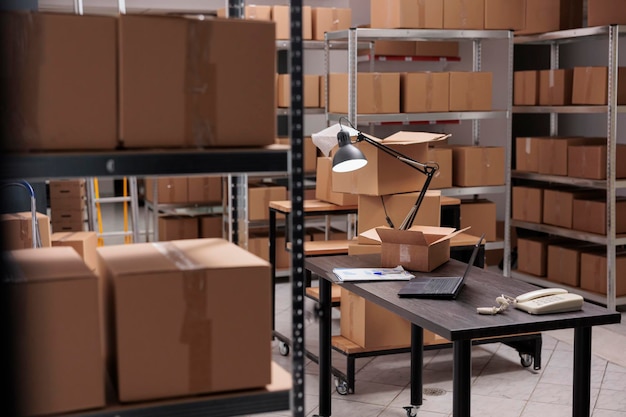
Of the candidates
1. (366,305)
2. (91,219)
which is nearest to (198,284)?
(366,305)

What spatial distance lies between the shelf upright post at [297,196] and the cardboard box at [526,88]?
514 cm

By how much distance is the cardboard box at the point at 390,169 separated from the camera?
14.8 feet

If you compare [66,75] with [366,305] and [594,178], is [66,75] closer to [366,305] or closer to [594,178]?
[366,305]

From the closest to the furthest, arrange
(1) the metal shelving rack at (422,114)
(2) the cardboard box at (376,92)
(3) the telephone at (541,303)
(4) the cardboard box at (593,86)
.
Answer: (3) the telephone at (541,303) → (1) the metal shelving rack at (422,114) → (2) the cardboard box at (376,92) → (4) the cardboard box at (593,86)

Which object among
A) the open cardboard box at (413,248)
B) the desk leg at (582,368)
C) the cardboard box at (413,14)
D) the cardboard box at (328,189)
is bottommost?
the desk leg at (582,368)

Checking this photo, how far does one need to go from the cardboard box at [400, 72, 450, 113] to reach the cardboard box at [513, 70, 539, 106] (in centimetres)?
111

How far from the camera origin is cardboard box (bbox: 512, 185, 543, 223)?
6.78 m

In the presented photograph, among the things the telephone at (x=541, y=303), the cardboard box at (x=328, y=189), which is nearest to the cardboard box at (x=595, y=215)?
the cardboard box at (x=328, y=189)

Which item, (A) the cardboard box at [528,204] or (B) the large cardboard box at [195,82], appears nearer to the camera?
(B) the large cardboard box at [195,82]

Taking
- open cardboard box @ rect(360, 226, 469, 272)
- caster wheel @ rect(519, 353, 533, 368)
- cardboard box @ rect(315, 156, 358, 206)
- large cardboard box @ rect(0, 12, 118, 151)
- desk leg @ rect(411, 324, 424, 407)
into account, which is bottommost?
caster wheel @ rect(519, 353, 533, 368)

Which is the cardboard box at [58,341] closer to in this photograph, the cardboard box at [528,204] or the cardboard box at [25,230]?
the cardboard box at [25,230]

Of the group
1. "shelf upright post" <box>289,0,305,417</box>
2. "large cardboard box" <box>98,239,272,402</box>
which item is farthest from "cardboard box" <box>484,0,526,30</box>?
"large cardboard box" <box>98,239,272,402</box>

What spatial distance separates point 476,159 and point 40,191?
300 cm

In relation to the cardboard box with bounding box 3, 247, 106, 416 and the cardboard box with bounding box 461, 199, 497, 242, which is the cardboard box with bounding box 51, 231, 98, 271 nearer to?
the cardboard box with bounding box 3, 247, 106, 416
